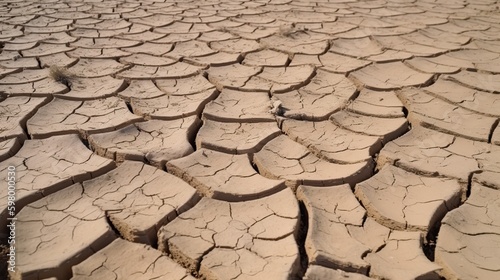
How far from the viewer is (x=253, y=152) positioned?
1973 mm

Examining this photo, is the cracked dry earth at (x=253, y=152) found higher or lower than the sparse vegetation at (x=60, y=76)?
lower

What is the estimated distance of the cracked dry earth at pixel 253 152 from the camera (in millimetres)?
1396

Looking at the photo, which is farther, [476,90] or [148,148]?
[476,90]

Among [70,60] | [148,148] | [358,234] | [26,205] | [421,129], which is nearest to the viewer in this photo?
[358,234]

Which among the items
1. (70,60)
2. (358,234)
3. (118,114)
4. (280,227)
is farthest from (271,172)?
(70,60)

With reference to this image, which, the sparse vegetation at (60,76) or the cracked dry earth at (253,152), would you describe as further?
the sparse vegetation at (60,76)

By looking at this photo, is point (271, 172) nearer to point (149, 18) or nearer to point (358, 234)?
point (358, 234)

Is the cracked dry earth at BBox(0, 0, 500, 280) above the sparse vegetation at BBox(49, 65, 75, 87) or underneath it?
underneath

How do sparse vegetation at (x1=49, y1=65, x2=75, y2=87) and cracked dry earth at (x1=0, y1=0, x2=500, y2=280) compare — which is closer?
cracked dry earth at (x1=0, y1=0, x2=500, y2=280)

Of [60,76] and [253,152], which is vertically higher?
[60,76]

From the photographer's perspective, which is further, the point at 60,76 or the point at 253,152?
the point at 60,76

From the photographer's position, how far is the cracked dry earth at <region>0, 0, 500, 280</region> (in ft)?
4.58

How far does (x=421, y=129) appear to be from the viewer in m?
2.17

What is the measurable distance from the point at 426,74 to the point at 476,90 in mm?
317
